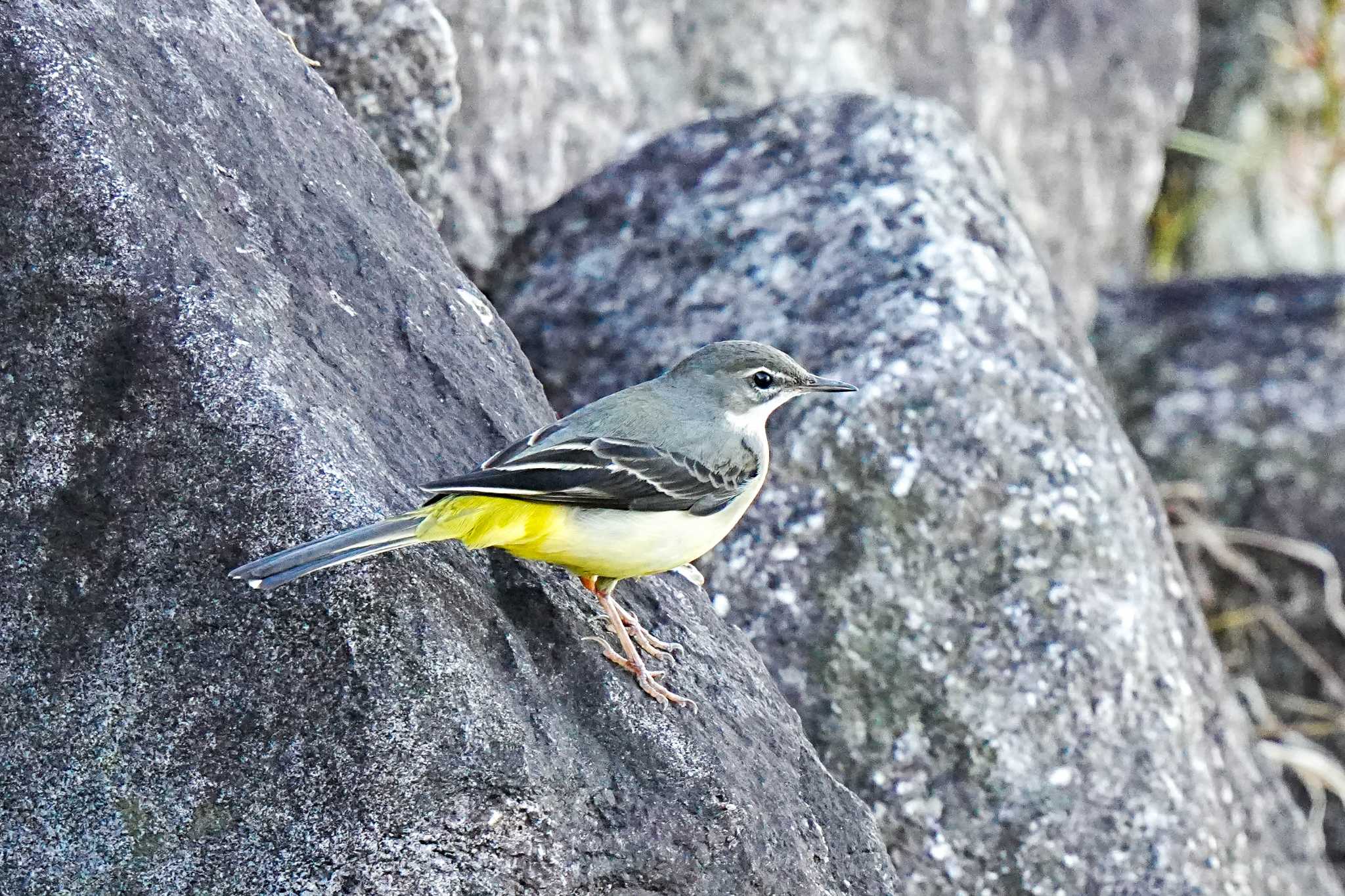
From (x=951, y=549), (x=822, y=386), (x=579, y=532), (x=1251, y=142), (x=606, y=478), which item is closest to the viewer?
(x=579, y=532)

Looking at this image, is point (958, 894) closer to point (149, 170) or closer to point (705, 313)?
point (705, 313)

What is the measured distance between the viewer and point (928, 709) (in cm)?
559

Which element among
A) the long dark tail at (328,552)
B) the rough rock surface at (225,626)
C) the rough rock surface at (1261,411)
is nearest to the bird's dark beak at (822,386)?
the rough rock surface at (225,626)

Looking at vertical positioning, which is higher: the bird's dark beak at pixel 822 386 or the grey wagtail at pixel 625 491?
the grey wagtail at pixel 625 491

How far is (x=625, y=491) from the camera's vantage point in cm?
425

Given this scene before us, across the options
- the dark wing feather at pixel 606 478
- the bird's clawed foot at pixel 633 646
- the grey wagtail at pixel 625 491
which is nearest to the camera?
the grey wagtail at pixel 625 491

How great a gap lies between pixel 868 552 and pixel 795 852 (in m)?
1.89

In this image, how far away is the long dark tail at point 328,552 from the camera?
3.25m

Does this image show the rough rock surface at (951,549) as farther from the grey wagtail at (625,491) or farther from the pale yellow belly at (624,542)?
the pale yellow belly at (624,542)

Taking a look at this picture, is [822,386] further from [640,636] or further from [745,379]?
[640,636]

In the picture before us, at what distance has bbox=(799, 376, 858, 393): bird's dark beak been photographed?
16.9 ft

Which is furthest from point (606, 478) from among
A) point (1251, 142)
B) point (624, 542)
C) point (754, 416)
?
point (1251, 142)

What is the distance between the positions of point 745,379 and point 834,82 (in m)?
4.39

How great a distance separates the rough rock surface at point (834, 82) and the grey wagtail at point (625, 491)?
1838mm
